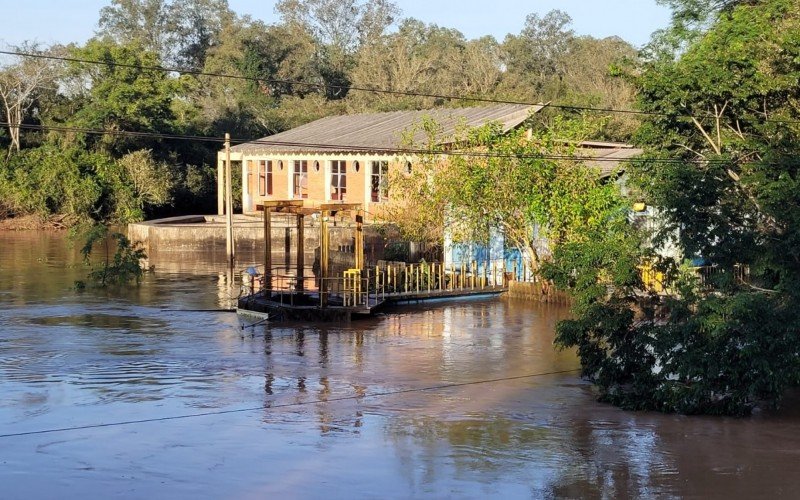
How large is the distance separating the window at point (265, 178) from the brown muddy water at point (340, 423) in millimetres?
27576

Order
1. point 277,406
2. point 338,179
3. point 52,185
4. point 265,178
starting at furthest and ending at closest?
point 52,185 < point 265,178 < point 338,179 < point 277,406

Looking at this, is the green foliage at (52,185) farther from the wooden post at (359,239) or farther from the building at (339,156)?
the wooden post at (359,239)

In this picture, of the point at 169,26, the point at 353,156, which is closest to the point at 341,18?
the point at 169,26

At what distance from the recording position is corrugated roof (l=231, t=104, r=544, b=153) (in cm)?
3903

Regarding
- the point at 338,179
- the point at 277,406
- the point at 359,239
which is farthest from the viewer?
the point at 338,179

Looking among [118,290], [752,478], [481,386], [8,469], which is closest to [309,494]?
[8,469]

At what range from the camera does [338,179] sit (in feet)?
160

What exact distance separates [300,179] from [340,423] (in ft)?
116

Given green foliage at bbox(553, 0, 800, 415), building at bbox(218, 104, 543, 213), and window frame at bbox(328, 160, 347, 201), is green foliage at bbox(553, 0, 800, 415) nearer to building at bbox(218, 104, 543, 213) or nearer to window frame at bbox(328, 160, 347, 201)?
building at bbox(218, 104, 543, 213)

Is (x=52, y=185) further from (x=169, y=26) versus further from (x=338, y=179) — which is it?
(x=169, y=26)

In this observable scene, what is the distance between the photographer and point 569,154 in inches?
1219

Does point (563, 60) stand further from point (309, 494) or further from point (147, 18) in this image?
point (309, 494)

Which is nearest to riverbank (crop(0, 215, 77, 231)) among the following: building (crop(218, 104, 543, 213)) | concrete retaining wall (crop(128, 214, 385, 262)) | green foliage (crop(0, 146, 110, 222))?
green foliage (crop(0, 146, 110, 222))

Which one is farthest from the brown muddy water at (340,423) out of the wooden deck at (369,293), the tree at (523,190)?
Result: the tree at (523,190)
